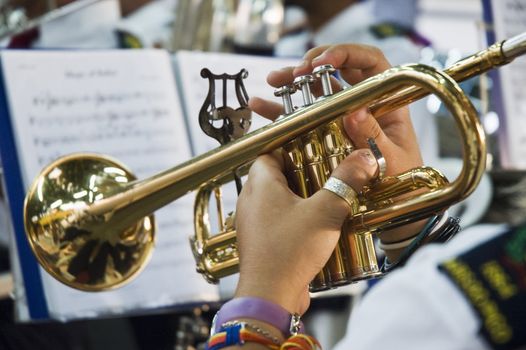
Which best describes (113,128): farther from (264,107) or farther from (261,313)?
(261,313)

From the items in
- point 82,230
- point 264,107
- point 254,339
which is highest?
point 264,107

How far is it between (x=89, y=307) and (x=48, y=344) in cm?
37

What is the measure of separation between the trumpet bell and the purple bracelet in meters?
0.42

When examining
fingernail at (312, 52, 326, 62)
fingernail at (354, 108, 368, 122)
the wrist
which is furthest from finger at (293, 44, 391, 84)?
the wrist

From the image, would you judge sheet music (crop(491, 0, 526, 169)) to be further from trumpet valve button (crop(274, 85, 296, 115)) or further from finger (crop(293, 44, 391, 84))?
trumpet valve button (crop(274, 85, 296, 115))

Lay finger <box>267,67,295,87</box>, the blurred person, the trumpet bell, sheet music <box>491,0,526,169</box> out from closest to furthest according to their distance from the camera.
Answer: the blurred person
finger <box>267,67,295,87</box>
the trumpet bell
sheet music <box>491,0,526,169</box>

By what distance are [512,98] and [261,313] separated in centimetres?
126

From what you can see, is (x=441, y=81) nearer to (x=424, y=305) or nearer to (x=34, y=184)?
(x=424, y=305)

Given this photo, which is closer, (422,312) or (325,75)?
(422,312)

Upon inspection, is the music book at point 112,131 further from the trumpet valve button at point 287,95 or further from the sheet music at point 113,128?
the trumpet valve button at point 287,95

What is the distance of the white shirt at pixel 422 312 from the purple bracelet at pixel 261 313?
134 mm

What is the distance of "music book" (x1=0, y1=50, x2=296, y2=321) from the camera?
158cm

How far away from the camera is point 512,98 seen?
2049 millimetres

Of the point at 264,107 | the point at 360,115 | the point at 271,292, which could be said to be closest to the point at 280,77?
the point at 264,107
